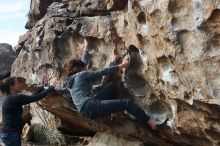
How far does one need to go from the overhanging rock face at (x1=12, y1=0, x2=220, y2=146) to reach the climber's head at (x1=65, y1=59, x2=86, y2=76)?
149 mm

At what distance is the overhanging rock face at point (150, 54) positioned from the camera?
7012 millimetres

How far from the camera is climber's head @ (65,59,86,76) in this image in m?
9.90

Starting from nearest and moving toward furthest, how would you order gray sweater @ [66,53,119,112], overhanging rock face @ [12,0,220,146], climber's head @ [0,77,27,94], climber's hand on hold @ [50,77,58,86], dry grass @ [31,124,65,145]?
overhanging rock face @ [12,0,220,146]
climber's head @ [0,77,27,94]
gray sweater @ [66,53,119,112]
climber's hand on hold @ [50,77,58,86]
dry grass @ [31,124,65,145]

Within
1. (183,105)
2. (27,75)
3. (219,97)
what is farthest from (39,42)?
(219,97)

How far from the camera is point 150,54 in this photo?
8.07 metres

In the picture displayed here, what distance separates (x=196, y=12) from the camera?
22.7 feet

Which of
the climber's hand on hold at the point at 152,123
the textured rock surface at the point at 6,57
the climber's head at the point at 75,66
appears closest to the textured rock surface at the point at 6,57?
the textured rock surface at the point at 6,57

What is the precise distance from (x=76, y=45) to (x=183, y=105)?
3.28 metres

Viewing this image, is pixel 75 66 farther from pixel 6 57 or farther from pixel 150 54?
pixel 6 57

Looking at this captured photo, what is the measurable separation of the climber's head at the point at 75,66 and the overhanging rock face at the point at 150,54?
0.49 ft

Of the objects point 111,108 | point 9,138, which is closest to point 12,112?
point 9,138

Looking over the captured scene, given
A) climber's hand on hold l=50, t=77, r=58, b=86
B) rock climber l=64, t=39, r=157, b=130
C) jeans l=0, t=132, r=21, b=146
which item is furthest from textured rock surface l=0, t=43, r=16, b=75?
jeans l=0, t=132, r=21, b=146

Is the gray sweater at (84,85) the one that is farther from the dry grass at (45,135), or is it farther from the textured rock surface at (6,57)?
the textured rock surface at (6,57)

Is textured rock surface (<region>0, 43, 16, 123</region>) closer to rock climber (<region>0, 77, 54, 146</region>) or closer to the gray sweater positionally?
the gray sweater
